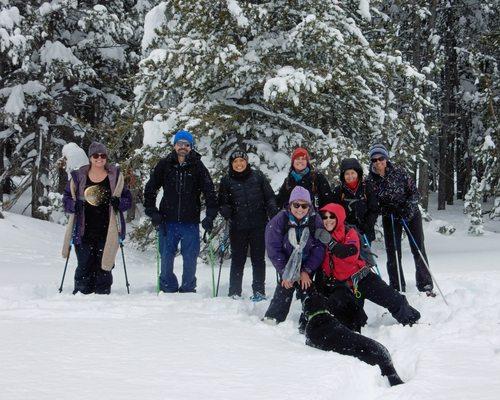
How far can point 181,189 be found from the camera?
715 centimetres

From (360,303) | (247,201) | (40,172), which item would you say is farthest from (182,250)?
(40,172)

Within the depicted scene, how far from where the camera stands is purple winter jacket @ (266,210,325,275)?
6.04 meters

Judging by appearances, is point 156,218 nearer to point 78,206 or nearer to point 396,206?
point 78,206

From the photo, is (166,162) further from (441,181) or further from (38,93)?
(441,181)

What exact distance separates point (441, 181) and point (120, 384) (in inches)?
911

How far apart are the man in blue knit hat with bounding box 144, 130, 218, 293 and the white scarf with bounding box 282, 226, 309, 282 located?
4.77ft

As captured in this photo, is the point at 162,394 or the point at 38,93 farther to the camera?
the point at 38,93

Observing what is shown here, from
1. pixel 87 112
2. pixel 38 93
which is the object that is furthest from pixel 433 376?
pixel 87 112

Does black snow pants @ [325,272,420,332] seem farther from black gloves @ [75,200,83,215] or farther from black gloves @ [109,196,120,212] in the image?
black gloves @ [75,200,83,215]

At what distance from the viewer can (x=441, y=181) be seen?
24.6 meters

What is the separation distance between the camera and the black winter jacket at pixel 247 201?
23.2 ft

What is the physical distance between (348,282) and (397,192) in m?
1.71

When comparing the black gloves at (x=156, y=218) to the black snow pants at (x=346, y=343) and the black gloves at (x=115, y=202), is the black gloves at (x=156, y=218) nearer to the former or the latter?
the black gloves at (x=115, y=202)

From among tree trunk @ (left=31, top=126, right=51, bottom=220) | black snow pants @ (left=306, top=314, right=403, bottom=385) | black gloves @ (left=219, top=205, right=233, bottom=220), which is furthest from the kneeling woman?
tree trunk @ (left=31, top=126, right=51, bottom=220)
